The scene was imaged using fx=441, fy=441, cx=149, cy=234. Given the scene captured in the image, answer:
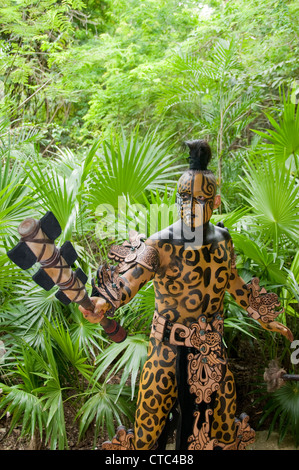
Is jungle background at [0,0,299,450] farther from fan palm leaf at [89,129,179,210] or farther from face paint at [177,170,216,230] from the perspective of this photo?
face paint at [177,170,216,230]

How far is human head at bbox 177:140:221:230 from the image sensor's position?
1.62 meters

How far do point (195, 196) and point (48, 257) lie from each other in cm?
68

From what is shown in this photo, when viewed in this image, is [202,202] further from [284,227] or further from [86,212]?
[86,212]

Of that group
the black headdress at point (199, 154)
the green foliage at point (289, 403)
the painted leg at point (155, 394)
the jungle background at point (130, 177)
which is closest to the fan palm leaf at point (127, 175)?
the jungle background at point (130, 177)

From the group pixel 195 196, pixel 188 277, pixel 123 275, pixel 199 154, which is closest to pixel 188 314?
pixel 188 277

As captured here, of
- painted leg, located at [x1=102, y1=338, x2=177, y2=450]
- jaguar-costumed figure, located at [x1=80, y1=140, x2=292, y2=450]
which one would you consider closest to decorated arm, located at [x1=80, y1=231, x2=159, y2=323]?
jaguar-costumed figure, located at [x1=80, y1=140, x2=292, y2=450]

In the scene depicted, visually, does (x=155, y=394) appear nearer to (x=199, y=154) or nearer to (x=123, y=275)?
(x=123, y=275)

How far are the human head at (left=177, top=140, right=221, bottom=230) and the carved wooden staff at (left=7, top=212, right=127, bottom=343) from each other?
53cm

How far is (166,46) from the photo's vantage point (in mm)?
5254

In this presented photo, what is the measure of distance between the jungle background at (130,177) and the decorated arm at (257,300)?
442 mm

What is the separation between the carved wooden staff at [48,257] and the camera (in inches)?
43.2

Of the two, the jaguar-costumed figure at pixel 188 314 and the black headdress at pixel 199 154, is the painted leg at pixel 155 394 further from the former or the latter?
the black headdress at pixel 199 154

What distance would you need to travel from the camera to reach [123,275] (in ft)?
4.99
